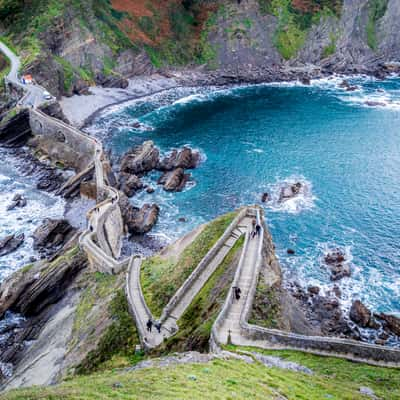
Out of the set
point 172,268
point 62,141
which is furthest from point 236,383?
point 62,141

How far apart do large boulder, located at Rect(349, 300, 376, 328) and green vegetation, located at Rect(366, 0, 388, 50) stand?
382ft

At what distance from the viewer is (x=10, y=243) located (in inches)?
2136

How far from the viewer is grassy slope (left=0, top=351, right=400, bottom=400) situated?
2047cm

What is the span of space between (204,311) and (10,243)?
32.7 m

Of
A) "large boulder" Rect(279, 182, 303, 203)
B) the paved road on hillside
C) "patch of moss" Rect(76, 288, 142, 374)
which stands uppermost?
the paved road on hillside

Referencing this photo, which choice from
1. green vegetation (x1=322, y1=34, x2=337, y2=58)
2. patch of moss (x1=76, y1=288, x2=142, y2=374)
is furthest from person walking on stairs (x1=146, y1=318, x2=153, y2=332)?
green vegetation (x1=322, y1=34, x2=337, y2=58)

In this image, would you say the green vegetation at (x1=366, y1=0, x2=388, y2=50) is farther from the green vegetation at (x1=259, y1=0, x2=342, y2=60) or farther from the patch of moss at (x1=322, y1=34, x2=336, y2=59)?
the patch of moss at (x1=322, y1=34, x2=336, y2=59)

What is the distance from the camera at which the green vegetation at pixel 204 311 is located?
2989 centimetres

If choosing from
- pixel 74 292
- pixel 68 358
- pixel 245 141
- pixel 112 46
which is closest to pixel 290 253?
pixel 74 292

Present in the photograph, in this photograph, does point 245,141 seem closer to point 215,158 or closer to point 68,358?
point 215,158

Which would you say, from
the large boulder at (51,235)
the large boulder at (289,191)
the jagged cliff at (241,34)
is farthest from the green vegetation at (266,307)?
A: the jagged cliff at (241,34)

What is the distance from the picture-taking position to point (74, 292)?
44688mm

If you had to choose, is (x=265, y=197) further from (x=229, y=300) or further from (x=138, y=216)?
(x=229, y=300)

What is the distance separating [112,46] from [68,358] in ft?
323
